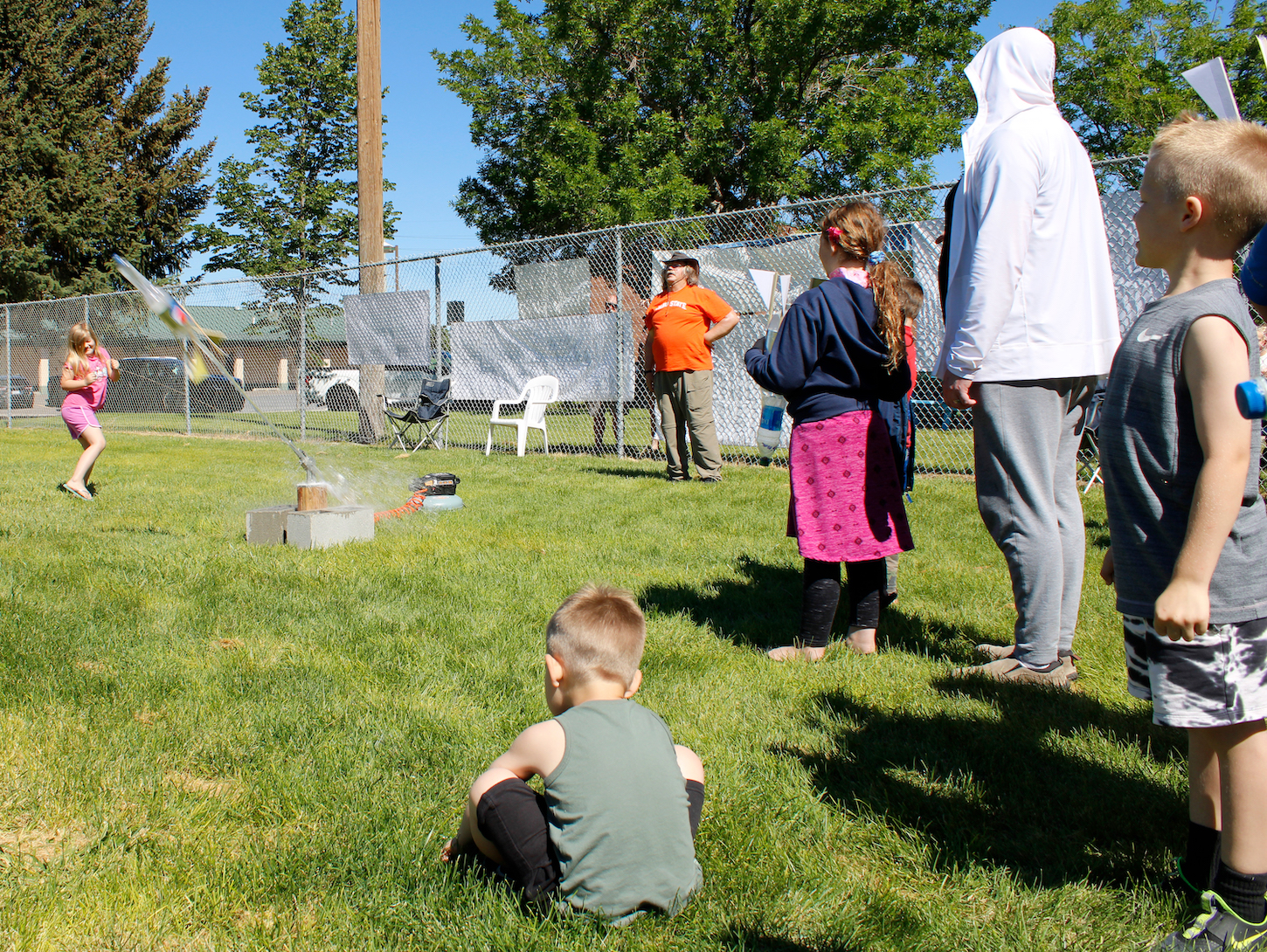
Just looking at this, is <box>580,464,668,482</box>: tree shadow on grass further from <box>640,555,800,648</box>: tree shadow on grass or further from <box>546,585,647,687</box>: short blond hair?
<box>546,585,647,687</box>: short blond hair

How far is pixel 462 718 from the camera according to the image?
294 cm

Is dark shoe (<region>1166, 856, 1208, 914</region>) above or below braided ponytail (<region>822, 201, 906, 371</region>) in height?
below

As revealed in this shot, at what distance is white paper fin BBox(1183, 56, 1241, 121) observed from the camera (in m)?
1.77

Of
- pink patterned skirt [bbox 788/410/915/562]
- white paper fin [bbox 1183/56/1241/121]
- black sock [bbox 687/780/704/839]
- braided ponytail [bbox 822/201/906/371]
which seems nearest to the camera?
white paper fin [bbox 1183/56/1241/121]

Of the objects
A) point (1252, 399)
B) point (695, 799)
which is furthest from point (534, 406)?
point (1252, 399)

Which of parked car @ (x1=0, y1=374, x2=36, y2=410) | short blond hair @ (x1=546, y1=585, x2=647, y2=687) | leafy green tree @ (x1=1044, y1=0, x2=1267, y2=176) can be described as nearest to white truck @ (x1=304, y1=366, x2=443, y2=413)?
short blond hair @ (x1=546, y1=585, x2=647, y2=687)

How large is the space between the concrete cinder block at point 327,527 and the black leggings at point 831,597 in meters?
3.26

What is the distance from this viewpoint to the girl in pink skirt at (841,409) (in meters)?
3.50

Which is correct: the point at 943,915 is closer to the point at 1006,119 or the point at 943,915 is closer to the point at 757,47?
the point at 1006,119

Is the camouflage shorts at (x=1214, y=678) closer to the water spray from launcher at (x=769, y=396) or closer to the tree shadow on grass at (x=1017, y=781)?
the tree shadow on grass at (x=1017, y=781)

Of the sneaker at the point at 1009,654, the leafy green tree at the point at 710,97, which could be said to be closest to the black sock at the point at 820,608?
the sneaker at the point at 1009,654

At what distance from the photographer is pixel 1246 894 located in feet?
5.64

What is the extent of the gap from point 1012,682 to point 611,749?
2009 millimetres

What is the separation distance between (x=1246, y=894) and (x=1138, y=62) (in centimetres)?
3403
